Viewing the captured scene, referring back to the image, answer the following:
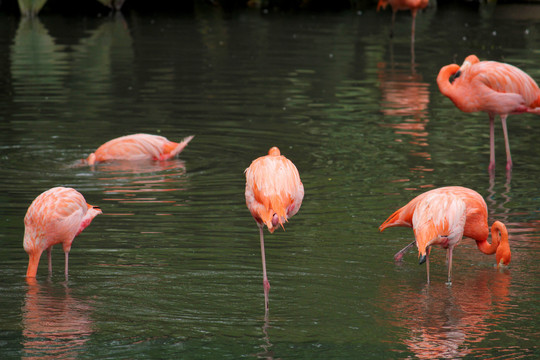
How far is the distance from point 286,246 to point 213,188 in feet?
5.09

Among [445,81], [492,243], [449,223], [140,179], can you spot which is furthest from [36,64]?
[449,223]

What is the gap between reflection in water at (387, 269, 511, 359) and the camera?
3.93 m

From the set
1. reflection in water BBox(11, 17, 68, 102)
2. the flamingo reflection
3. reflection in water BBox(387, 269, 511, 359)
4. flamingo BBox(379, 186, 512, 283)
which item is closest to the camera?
reflection in water BBox(387, 269, 511, 359)

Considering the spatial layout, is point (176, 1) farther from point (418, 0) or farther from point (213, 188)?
point (213, 188)

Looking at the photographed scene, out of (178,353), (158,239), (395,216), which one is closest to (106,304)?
(178,353)

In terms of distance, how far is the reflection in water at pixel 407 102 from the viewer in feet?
27.7

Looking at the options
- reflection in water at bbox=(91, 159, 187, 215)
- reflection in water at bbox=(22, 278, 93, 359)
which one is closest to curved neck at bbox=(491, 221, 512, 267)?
reflection in water at bbox=(22, 278, 93, 359)

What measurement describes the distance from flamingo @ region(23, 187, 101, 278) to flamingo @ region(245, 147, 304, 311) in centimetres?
109

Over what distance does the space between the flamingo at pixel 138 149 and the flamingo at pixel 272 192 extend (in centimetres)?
334

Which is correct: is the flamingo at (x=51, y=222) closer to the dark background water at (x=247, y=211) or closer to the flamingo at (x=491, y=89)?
the dark background water at (x=247, y=211)

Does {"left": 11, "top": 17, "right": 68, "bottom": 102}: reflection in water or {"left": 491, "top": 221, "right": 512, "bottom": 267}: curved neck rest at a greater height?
{"left": 11, "top": 17, "right": 68, "bottom": 102}: reflection in water

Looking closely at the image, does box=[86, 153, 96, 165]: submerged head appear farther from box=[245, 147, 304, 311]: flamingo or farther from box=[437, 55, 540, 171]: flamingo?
box=[245, 147, 304, 311]: flamingo

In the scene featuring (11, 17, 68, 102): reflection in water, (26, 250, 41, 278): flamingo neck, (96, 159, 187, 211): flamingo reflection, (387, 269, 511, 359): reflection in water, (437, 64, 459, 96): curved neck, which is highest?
(437, 64, 459, 96): curved neck

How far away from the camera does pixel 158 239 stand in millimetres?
5516
